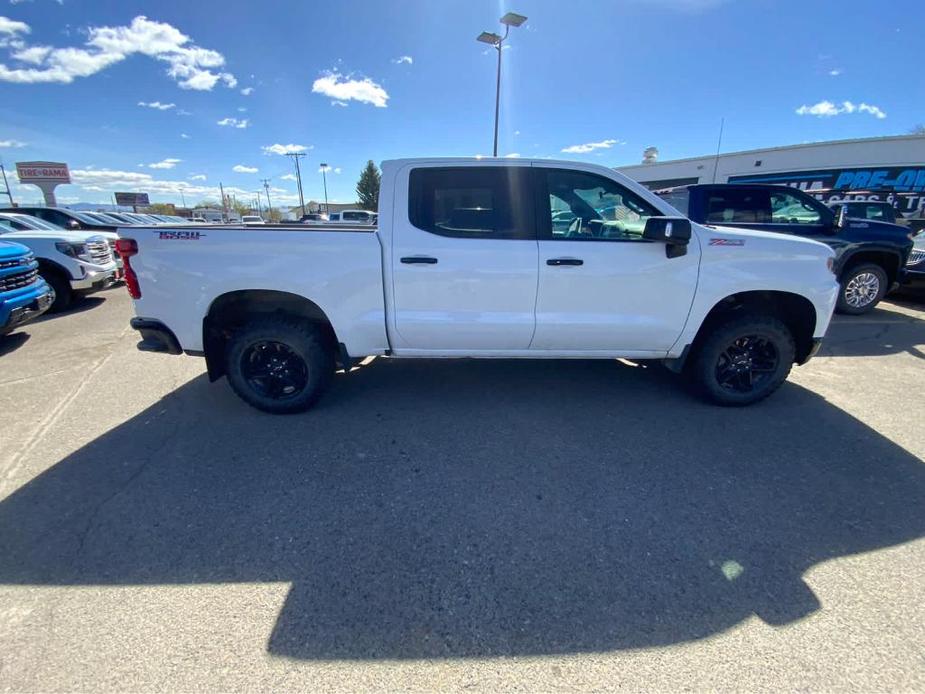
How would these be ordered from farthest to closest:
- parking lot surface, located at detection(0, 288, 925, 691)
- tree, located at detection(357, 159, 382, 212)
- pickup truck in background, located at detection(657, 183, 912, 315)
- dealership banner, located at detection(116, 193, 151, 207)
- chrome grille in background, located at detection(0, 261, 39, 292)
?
dealership banner, located at detection(116, 193, 151, 207) < tree, located at detection(357, 159, 382, 212) < pickup truck in background, located at detection(657, 183, 912, 315) < chrome grille in background, located at detection(0, 261, 39, 292) < parking lot surface, located at detection(0, 288, 925, 691)

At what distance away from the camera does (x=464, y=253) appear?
3.29 meters

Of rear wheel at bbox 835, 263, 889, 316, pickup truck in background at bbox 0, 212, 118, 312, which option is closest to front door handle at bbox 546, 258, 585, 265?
rear wheel at bbox 835, 263, 889, 316

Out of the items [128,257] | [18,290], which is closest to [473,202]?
[128,257]

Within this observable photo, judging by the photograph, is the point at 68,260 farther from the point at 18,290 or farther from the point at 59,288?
the point at 18,290

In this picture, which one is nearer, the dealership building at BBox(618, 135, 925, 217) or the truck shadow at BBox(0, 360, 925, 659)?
the truck shadow at BBox(0, 360, 925, 659)

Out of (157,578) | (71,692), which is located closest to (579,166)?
(157,578)

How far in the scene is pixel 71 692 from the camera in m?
1.58

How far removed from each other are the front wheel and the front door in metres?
0.42

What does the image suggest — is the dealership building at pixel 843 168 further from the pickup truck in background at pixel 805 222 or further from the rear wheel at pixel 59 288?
the rear wheel at pixel 59 288

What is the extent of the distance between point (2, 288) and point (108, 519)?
4950mm

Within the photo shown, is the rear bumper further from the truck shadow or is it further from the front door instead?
the front door

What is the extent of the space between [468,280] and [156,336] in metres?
2.60

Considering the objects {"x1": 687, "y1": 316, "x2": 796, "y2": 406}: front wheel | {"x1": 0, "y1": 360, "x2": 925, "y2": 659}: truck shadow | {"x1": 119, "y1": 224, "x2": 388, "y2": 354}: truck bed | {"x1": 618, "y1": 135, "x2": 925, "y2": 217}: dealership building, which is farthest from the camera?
{"x1": 618, "y1": 135, "x2": 925, "y2": 217}: dealership building

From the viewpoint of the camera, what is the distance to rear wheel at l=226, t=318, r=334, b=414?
11.5ft
